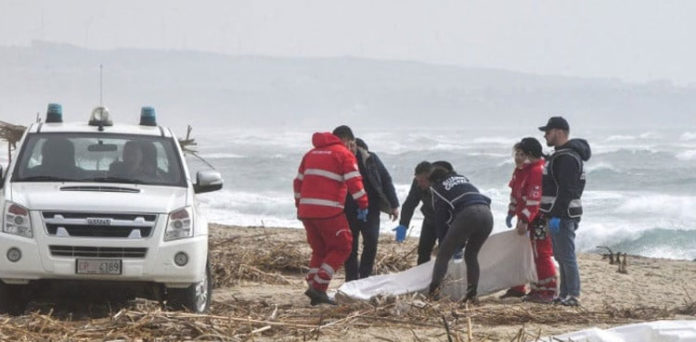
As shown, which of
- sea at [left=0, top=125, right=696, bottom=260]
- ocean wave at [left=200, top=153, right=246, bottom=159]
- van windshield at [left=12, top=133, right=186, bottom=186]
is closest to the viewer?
van windshield at [left=12, top=133, right=186, bottom=186]

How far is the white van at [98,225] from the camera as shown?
361 inches

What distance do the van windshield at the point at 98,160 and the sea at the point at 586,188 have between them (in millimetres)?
11589

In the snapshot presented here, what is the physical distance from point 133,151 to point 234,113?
422 ft

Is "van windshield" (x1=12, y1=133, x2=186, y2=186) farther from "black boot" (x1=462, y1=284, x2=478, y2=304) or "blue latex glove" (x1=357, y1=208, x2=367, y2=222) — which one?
"black boot" (x1=462, y1=284, x2=478, y2=304)

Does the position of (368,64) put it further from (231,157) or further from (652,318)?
(652,318)

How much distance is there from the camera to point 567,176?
10977mm

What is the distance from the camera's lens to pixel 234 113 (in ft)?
454

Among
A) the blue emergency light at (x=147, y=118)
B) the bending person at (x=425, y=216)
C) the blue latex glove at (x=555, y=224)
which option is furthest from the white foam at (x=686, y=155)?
the blue emergency light at (x=147, y=118)

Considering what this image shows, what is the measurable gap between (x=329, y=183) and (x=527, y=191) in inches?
77.8

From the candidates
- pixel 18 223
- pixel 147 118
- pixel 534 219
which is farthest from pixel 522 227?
pixel 18 223

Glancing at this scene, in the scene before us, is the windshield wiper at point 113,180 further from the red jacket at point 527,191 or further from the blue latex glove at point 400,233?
the red jacket at point 527,191

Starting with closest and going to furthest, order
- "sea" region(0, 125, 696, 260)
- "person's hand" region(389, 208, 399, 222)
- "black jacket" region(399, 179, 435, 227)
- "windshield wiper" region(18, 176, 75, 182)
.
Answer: "windshield wiper" region(18, 176, 75, 182)
"person's hand" region(389, 208, 399, 222)
"black jacket" region(399, 179, 435, 227)
"sea" region(0, 125, 696, 260)

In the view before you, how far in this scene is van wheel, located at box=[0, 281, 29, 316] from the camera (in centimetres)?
942

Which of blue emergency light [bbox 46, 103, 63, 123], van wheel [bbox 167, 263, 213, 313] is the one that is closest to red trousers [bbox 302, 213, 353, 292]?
van wheel [bbox 167, 263, 213, 313]
